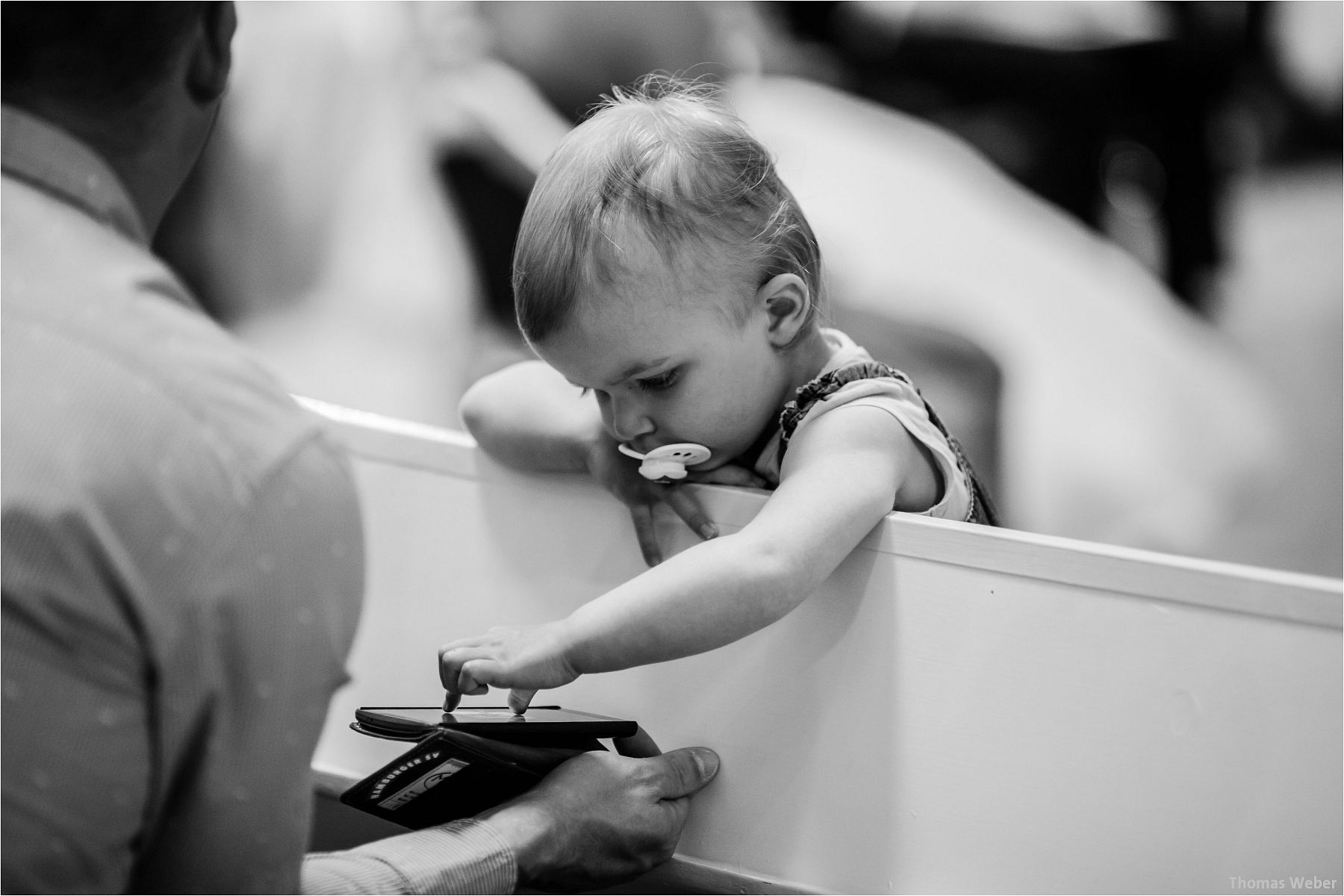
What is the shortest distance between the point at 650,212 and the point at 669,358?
0.38 feet

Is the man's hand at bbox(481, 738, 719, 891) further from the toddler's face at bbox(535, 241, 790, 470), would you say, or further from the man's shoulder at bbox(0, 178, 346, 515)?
the man's shoulder at bbox(0, 178, 346, 515)

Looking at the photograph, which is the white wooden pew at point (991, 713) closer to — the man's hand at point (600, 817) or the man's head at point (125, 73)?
the man's hand at point (600, 817)

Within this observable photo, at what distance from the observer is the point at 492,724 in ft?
2.57

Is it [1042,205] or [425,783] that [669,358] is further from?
[1042,205]

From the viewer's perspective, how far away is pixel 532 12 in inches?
85.7

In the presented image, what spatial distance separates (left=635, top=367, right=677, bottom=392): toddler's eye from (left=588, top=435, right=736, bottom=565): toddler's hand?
72 millimetres

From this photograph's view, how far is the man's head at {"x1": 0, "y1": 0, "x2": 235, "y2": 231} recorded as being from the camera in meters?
0.48

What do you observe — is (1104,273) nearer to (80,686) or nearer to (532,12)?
(532,12)

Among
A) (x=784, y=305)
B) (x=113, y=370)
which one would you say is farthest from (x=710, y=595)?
(x=113, y=370)

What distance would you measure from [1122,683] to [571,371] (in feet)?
1.54

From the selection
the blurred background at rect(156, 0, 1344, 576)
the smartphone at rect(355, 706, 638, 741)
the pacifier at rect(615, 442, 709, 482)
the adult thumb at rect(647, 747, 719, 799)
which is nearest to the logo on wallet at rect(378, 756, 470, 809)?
the smartphone at rect(355, 706, 638, 741)

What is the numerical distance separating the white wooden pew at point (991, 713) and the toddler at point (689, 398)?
5 cm

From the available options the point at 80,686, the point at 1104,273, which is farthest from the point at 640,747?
the point at 1104,273

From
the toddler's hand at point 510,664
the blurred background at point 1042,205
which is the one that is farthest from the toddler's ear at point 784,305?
the blurred background at point 1042,205
